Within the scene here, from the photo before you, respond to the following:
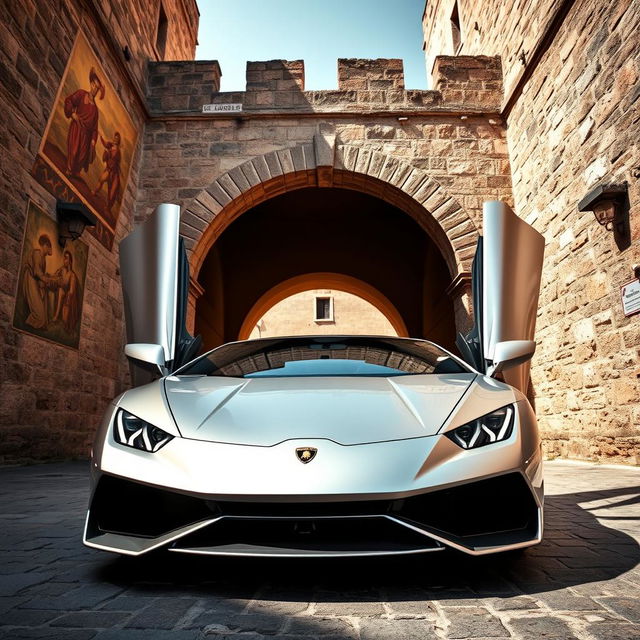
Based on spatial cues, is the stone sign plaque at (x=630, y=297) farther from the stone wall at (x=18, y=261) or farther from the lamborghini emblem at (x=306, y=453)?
the stone wall at (x=18, y=261)

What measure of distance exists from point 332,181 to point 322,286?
7.46 meters

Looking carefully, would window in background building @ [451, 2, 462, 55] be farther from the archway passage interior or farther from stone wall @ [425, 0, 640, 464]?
stone wall @ [425, 0, 640, 464]

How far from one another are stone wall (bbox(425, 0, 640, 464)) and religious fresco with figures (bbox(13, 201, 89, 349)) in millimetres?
6243

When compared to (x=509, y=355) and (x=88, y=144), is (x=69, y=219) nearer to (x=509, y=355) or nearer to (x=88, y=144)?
(x=88, y=144)

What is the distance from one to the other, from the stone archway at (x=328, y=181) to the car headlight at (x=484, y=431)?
6672 mm

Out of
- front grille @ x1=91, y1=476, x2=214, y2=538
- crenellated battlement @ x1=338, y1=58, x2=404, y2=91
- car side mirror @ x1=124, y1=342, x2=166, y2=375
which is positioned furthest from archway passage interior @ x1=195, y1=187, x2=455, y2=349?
front grille @ x1=91, y1=476, x2=214, y2=538

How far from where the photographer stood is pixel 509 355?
2436 mm

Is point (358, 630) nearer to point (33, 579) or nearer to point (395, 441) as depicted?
point (395, 441)

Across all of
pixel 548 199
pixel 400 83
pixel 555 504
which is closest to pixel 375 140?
pixel 400 83

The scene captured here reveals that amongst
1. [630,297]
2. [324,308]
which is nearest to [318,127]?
[630,297]

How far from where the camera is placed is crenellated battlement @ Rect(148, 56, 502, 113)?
8914mm

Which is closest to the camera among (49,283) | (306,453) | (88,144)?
(306,453)

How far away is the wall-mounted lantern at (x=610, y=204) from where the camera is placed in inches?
200

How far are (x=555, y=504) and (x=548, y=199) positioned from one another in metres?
5.01
